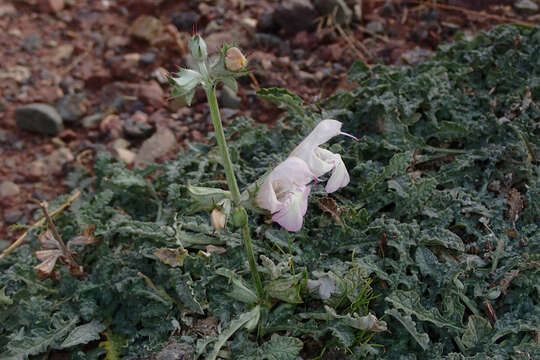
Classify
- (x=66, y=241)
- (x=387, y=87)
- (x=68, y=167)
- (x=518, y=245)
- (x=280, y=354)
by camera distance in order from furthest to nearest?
(x=68, y=167) → (x=387, y=87) → (x=66, y=241) → (x=518, y=245) → (x=280, y=354)

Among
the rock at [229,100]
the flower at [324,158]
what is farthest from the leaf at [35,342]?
the rock at [229,100]

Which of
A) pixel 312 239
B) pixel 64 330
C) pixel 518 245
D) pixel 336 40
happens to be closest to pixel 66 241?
pixel 64 330

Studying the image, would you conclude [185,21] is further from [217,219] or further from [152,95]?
[217,219]

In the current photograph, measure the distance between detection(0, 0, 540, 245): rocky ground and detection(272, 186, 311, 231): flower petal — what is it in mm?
1749

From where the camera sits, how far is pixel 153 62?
13.8ft

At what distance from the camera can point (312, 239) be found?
240 centimetres

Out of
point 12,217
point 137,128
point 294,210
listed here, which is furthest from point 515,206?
point 12,217

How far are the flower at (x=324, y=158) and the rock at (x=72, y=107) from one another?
8.37ft

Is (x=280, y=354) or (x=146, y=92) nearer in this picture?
(x=280, y=354)

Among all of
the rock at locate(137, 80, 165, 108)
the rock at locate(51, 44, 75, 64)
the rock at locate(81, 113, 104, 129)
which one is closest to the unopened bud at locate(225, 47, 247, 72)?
the rock at locate(137, 80, 165, 108)

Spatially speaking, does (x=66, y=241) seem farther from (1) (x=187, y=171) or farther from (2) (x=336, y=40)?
(2) (x=336, y=40)

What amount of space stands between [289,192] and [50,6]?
12.8 feet

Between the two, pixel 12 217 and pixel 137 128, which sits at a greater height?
pixel 137 128

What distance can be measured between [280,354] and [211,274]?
1.53 ft
